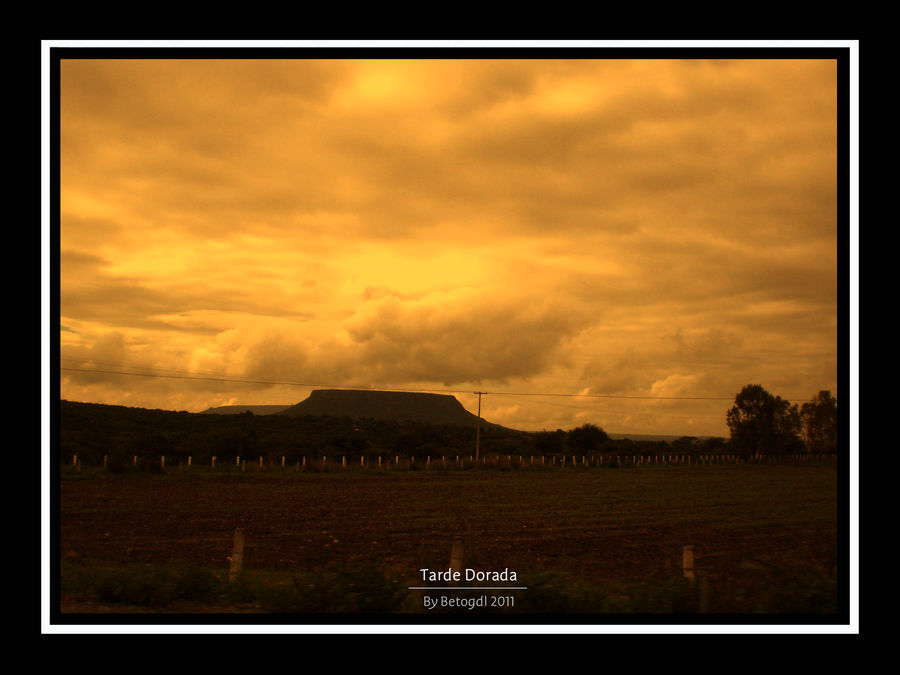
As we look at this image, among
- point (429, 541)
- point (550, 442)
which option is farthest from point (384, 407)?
point (429, 541)

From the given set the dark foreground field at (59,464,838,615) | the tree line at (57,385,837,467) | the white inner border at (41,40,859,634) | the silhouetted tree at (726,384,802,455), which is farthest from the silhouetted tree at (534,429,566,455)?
the white inner border at (41,40,859,634)

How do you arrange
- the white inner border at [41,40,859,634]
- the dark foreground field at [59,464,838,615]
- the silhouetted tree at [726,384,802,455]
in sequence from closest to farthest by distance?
the white inner border at [41,40,859,634] < the dark foreground field at [59,464,838,615] < the silhouetted tree at [726,384,802,455]

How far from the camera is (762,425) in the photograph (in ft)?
258

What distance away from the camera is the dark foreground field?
6805mm

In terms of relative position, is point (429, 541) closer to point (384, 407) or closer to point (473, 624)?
point (473, 624)

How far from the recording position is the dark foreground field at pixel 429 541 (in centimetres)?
680

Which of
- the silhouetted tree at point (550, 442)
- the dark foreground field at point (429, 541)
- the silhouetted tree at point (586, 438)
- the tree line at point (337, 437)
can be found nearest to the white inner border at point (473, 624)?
the dark foreground field at point (429, 541)

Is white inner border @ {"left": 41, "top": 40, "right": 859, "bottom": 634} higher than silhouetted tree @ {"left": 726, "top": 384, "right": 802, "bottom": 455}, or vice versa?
white inner border @ {"left": 41, "top": 40, "right": 859, "bottom": 634}

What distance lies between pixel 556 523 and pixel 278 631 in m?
14.1

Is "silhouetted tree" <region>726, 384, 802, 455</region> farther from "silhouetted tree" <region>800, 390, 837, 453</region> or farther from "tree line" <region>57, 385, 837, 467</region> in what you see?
"silhouetted tree" <region>800, 390, 837, 453</region>

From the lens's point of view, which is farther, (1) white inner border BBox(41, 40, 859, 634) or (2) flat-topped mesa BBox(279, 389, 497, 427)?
(2) flat-topped mesa BBox(279, 389, 497, 427)

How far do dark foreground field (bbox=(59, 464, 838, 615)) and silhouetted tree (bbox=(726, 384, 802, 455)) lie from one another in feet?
133
